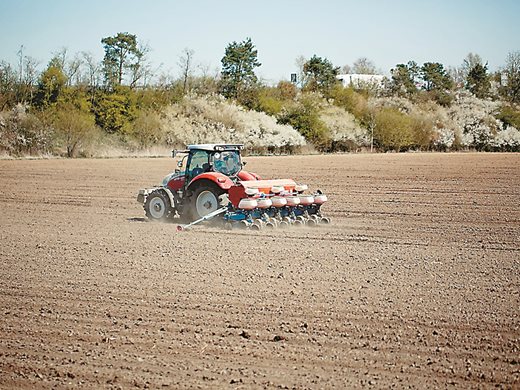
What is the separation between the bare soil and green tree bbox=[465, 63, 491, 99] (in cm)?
6949

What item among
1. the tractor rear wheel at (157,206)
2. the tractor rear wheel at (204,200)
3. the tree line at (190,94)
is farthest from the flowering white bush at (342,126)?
the tractor rear wheel at (204,200)

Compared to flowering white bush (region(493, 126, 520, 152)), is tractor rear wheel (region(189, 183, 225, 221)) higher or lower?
Result: lower

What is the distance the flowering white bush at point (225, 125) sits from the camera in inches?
2311

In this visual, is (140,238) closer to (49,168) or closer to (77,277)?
(77,277)

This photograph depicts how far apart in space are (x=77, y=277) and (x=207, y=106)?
4977 centimetres

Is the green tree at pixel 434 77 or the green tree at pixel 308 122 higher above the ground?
the green tree at pixel 434 77

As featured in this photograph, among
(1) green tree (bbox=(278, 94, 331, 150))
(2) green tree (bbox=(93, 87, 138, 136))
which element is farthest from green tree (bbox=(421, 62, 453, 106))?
(2) green tree (bbox=(93, 87, 138, 136))

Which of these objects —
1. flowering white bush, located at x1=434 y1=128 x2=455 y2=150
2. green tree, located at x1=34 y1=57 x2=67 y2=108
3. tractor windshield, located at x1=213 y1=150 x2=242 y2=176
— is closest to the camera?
tractor windshield, located at x1=213 y1=150 x2=242 y2=176

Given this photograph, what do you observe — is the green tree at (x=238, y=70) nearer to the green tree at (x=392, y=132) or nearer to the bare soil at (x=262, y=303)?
the green tree at (x=392, y=132)

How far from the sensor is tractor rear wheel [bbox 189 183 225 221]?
1659 centimetres

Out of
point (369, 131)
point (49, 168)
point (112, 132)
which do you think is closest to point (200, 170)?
point (49, 168)

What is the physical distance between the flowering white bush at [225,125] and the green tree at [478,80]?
32.2 meters

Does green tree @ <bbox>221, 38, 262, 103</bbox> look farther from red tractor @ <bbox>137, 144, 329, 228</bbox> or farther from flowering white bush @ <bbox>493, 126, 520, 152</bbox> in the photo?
red tractor @ <bbox>137, 144, 329, 228</bbox>

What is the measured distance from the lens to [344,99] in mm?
71250
